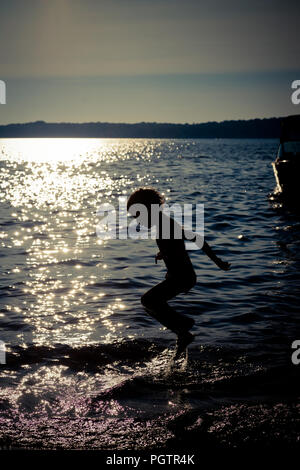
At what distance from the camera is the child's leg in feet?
17.4

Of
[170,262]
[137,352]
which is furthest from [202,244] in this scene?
[137,352]

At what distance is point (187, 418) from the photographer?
4211 millimetres

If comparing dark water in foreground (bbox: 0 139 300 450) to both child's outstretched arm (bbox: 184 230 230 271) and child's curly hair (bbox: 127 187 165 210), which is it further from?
child's curly hair (bbox: 127 187 165 210)

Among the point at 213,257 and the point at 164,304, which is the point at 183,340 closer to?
the point at 164,304

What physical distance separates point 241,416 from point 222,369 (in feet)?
3.73

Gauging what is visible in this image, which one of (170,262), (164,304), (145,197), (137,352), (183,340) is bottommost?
(137,352)

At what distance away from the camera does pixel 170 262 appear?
521 cm

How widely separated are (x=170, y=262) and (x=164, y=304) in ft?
1.71

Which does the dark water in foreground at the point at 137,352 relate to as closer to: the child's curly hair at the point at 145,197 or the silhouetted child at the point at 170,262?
the silhouetted child at the point at 170,262

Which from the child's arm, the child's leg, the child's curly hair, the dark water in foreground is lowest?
the dark water in foreground

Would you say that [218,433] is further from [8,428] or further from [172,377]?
[8,428]

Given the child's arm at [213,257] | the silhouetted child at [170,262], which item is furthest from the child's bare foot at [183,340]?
the child's arm at [213,257]

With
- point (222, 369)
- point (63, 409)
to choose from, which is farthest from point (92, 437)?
point (222, 369)

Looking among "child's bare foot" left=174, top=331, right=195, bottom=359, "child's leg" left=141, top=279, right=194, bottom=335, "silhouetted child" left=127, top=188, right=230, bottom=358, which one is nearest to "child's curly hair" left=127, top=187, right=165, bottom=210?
"silhouetted child" left=127, top=188, right=230, bottom=358
